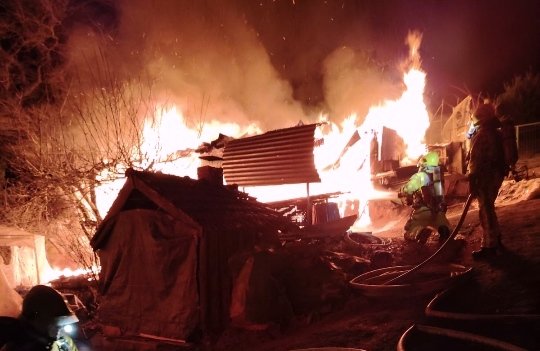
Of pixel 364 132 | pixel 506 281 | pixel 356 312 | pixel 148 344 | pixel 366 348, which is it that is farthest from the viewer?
pixel 364 132

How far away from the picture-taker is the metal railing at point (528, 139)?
78.4 ft

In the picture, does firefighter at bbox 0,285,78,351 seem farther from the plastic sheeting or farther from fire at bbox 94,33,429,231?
fire at bbox 94,33,429,231

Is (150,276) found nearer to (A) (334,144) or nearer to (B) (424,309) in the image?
(B) (424,309)

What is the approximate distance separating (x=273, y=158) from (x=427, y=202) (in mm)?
4999

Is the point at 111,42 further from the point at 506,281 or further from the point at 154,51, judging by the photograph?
the point at 506,281

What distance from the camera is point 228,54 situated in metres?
25.4

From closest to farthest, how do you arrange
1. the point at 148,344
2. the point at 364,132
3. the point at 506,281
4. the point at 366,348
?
the point at 366,348 < the point at 506,281 < the point at 148,344 < the point at 364,132

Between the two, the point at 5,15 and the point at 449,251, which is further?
the point at 5,15

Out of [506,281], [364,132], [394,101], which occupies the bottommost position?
[506,281]

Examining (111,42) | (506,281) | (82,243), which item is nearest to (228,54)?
(111,42)

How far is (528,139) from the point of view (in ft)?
78.9

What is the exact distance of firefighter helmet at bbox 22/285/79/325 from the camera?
3.84 m

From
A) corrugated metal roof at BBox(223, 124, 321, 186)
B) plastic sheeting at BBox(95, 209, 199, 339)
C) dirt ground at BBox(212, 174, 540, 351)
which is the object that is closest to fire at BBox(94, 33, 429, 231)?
corrugated metal roof at BBox(223, 124, 321, 186)

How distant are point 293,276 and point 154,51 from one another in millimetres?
15899
